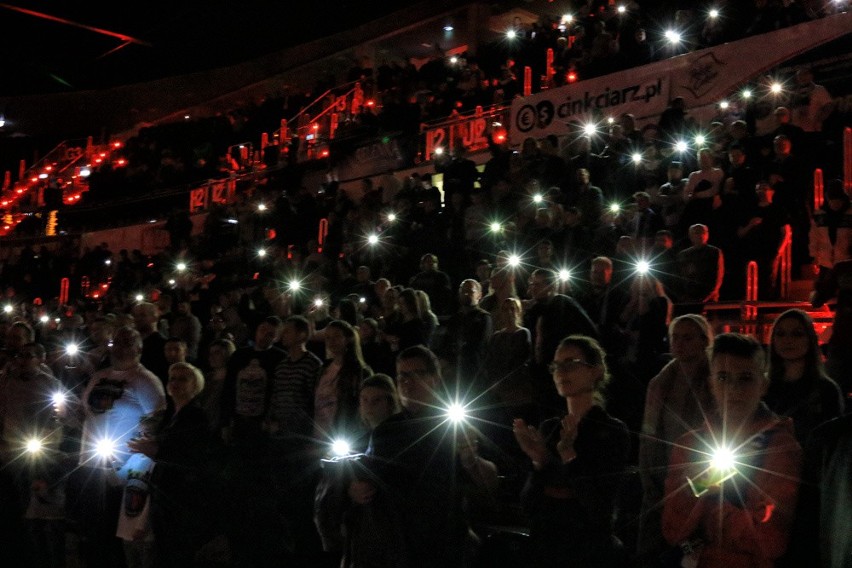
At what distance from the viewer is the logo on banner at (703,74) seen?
11719mm

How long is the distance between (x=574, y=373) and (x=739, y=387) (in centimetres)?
68

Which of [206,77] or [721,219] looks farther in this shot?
[206,77]

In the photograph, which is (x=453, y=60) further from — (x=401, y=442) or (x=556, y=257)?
(x=401, y=442)

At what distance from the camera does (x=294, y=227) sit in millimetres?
15031

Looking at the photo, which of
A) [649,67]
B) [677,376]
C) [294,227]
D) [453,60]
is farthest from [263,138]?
[677,376]

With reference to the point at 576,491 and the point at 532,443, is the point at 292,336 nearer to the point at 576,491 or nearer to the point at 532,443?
the point at 532,443

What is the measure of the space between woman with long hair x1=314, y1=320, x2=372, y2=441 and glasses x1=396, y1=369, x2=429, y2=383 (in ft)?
6.93

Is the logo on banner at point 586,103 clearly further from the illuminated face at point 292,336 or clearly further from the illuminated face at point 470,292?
the illuminated face at point 292,336

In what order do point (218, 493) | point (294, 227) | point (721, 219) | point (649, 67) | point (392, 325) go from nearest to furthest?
point (218, 493)
point (392, 325)
point (721, 219)
point (649, 67)
point (294, 227)

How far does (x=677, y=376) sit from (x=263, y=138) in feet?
62.1

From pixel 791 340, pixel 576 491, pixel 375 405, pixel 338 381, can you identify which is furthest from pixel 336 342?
pixel 791 340

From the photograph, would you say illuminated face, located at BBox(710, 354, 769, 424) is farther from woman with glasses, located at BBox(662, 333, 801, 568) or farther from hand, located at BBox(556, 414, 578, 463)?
hand, located at BBox(556, 414, 578, 463)

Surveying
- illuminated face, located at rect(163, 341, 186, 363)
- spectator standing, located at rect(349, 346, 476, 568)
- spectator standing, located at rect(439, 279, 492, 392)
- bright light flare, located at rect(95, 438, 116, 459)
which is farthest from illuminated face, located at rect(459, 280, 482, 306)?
spectator standing, located at rect(349, 346, 476, 568)

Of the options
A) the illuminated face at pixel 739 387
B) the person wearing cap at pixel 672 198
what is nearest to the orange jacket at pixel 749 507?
the illuminated face at pixel 739 387
